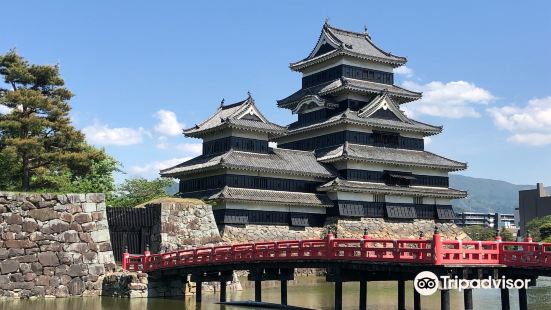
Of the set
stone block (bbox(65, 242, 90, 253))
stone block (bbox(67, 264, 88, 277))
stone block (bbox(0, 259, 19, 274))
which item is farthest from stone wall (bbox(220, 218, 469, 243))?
stone block (bbox(0, 259, 19, 274))

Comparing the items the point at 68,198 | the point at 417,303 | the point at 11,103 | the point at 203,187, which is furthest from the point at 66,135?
the point at 417,303

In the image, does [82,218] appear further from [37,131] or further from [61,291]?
[37,131]

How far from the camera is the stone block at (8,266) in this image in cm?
2905

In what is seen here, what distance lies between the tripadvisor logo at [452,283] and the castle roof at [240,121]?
27009 millimetres

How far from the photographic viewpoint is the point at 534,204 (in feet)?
329

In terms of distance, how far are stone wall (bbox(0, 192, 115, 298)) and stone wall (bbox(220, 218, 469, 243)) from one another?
13650 millimetres

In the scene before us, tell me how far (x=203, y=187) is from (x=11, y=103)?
15274mm

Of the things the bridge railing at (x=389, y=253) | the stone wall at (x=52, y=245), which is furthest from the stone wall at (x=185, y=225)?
the bridge railing at (x=389, y=253)

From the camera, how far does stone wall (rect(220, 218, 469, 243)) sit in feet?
149

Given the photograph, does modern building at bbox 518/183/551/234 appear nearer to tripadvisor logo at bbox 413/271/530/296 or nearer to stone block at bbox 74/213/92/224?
stone block at bbox 74/213/92/224

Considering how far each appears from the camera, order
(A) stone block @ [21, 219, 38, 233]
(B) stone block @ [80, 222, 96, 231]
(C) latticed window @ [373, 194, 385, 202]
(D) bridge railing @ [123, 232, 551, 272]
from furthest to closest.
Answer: (C) latticed window @ [373, 194, 385, 202] < (B) stone block @ [80, 222, 96, 231] < (A) stone block @ [21, 219, 38, 233] < (D) bridge railing @ [123, 232, 551, 272]

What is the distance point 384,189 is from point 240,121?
12.8 meters

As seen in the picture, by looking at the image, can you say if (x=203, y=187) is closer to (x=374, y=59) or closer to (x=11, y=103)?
(x=11, y=103)

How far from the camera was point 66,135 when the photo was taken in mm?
38188
